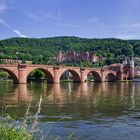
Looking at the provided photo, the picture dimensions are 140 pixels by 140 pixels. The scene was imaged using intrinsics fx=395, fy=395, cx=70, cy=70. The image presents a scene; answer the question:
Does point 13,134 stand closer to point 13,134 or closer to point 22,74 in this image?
point 13,134

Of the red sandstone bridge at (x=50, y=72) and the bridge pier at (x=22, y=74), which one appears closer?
the red sandstone bridge at (x=50, y=72)

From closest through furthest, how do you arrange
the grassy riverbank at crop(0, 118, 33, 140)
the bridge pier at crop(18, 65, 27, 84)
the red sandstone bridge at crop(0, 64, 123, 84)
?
the grassy riverbank at crop(0, 118, 33, 140) < the red sandstone bridge at crop(0, 64, 123, 84) < the bridge pier at crop(18, 65, 27, 84)

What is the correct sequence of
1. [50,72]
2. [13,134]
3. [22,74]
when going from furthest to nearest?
[50,72] < [22,74] < [13,134]

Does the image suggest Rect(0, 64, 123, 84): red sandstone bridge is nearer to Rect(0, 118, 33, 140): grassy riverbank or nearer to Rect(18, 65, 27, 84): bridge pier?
Rect(18, 65, 27, 84): bridge pier

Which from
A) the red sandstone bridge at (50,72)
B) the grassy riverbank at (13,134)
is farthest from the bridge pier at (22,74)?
the grassy riverbank at (13,134)

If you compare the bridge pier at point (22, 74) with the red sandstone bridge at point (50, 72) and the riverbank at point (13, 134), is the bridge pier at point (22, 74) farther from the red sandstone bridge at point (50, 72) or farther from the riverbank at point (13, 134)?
the riverbank at point (13, 134)

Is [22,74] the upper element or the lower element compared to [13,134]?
upper

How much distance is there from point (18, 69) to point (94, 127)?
7067cm

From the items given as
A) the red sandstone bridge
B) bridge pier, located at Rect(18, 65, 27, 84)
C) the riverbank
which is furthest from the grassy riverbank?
bridge pier, located at Rect(18, 65, 27, 84)

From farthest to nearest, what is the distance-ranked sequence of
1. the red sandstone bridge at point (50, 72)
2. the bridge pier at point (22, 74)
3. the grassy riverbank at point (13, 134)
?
the bridge pier at point (22, 74) → the red sandstone bridge at point (50, 72) → the grassy riverbank at point (13, 134)

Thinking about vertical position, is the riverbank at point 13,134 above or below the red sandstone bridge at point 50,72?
below

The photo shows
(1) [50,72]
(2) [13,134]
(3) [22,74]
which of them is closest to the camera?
(2) [13,134]

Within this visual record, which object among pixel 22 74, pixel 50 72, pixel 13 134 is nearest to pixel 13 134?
pixel 13 134

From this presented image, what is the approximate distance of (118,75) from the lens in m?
143
